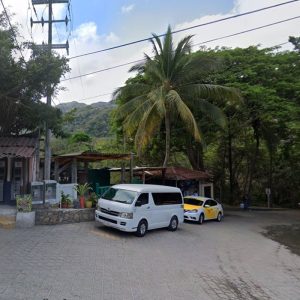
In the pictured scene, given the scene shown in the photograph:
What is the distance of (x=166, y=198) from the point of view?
16812mm

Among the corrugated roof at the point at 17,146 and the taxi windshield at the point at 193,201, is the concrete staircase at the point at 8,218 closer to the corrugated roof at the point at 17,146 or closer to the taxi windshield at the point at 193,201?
the corrugated roof at the point at 17,146

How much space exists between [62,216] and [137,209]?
3484 mm

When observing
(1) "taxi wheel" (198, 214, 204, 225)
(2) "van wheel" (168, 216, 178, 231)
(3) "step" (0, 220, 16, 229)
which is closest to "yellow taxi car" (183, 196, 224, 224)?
(1) "taxi wheel" (198, 214, 204, 225)

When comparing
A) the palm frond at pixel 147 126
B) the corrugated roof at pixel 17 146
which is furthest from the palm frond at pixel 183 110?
the corrugated roof at pixel 17 146

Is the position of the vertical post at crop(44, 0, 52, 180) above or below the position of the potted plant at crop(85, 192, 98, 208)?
above

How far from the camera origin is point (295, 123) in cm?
2192

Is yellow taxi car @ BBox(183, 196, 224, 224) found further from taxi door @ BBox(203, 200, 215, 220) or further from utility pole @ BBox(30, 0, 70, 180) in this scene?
utility pole @ BBox(30, 0, 70, 180)

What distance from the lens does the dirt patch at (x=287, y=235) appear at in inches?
662

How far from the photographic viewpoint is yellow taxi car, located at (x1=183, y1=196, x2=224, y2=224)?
20.3m

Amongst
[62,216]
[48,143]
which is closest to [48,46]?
[48,143]

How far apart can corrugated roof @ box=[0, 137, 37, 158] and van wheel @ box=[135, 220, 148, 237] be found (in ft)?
18.9

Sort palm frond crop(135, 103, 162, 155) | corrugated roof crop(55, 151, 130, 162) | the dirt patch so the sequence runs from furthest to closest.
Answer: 1. palm frond crop(135, 103, 162, 155)
2. corrugated roof crop(55, 151, 130, 162)
3. the dirt patch

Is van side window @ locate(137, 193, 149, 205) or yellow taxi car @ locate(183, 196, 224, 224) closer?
van side window @ locate(137, 193, 149, 205)

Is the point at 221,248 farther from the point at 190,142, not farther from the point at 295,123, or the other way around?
the point at 190,142
